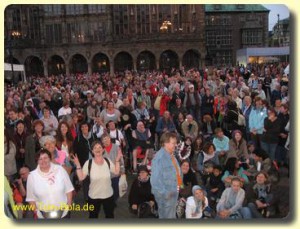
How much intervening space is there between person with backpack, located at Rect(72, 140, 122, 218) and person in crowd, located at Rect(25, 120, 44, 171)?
1146mm

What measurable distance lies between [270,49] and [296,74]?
898 centimetres

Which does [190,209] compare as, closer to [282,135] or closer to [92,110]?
[282,135]

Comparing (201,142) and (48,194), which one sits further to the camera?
(201,142)

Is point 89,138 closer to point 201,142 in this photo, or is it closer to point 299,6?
point 201,142

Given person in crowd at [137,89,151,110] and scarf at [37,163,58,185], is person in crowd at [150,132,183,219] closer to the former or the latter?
scarf at [37,163,58,185]

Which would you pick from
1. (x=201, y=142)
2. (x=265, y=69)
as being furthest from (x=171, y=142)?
(x=265, y=69)

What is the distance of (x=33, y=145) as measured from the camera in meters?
7.38

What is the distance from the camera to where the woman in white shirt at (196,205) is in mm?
6355

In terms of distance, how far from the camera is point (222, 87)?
12898mm

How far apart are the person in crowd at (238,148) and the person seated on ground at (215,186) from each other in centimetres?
71

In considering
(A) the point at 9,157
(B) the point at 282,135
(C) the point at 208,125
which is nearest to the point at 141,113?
(C) the point at 208,125

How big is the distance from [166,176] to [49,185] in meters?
1.72

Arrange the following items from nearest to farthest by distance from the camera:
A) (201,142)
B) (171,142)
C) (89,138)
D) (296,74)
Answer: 1. (171,142)
2. (296,74)
3. (89,138)
4. (201,142)

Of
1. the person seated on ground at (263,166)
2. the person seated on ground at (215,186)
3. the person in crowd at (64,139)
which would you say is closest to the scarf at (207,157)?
the person seated on ground at (215,186)
